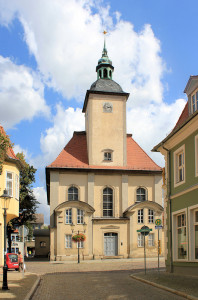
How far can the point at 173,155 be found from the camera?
2052cm

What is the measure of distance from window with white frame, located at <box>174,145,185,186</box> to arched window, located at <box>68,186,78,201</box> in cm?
2389

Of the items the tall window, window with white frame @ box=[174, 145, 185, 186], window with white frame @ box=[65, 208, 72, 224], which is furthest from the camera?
window with white frame @ box=[65, 208, 72, 224]

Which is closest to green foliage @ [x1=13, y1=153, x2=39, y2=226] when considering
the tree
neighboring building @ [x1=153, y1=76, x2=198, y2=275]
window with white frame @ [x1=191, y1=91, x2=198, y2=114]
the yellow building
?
the tree

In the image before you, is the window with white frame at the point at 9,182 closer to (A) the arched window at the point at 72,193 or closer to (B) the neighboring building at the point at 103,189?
(B) the neighboring building at the point at 103,189

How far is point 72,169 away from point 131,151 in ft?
26.3

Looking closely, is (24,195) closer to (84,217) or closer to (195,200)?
(84,217)

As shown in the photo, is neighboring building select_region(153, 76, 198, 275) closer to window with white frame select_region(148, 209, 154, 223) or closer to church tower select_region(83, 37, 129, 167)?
window with white frame select_region(148, 209, 154, 223)

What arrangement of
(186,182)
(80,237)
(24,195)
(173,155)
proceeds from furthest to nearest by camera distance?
(24,195) < (80,237) < (173,155) < (186,182)

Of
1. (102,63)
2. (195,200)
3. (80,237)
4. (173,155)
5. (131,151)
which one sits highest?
(102,63)

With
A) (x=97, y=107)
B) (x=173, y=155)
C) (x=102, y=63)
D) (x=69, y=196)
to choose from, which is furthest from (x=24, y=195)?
(x=173, y=155)

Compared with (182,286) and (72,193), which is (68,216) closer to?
(72,193)

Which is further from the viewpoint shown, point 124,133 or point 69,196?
point 124,133

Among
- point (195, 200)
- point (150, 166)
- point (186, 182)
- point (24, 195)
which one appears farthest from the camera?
point (24, 195)

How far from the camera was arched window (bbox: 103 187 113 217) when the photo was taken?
43375 millimetres
